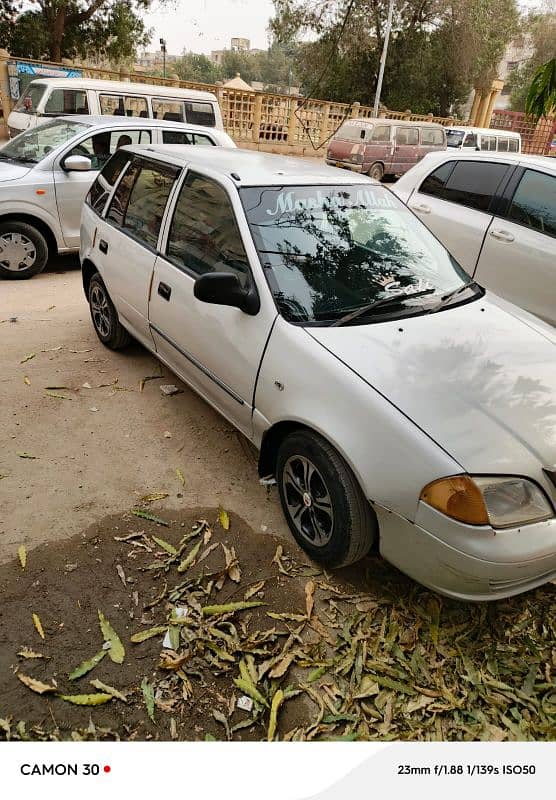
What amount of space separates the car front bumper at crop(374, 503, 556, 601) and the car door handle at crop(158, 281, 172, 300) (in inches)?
76.6

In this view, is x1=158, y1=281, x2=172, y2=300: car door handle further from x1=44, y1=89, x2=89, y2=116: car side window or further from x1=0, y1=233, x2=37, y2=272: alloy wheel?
x1=44, y1=89, x2=89, y2=116: car side window

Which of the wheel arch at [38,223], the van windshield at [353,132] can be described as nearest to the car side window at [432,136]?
the van windshield at [353,132]

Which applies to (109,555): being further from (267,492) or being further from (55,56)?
(55,56)

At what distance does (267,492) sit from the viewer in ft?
10.6

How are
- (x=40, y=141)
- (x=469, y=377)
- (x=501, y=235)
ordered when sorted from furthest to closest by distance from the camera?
(x=40, y=141)
(x=501, y=235)
(x=469, y=377)

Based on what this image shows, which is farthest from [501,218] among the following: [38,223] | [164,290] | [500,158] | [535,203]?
[38,223]

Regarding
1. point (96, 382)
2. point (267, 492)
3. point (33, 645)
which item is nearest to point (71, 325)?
point (96, 382)

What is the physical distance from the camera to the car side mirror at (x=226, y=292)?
266 centimetres

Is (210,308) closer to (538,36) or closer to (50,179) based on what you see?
(50,179)

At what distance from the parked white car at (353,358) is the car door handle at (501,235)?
167 centimetres

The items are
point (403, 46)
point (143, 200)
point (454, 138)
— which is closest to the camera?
point (143, 200)

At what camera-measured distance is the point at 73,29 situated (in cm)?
2120

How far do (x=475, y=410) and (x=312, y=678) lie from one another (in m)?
1.29

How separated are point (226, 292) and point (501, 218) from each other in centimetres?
331
